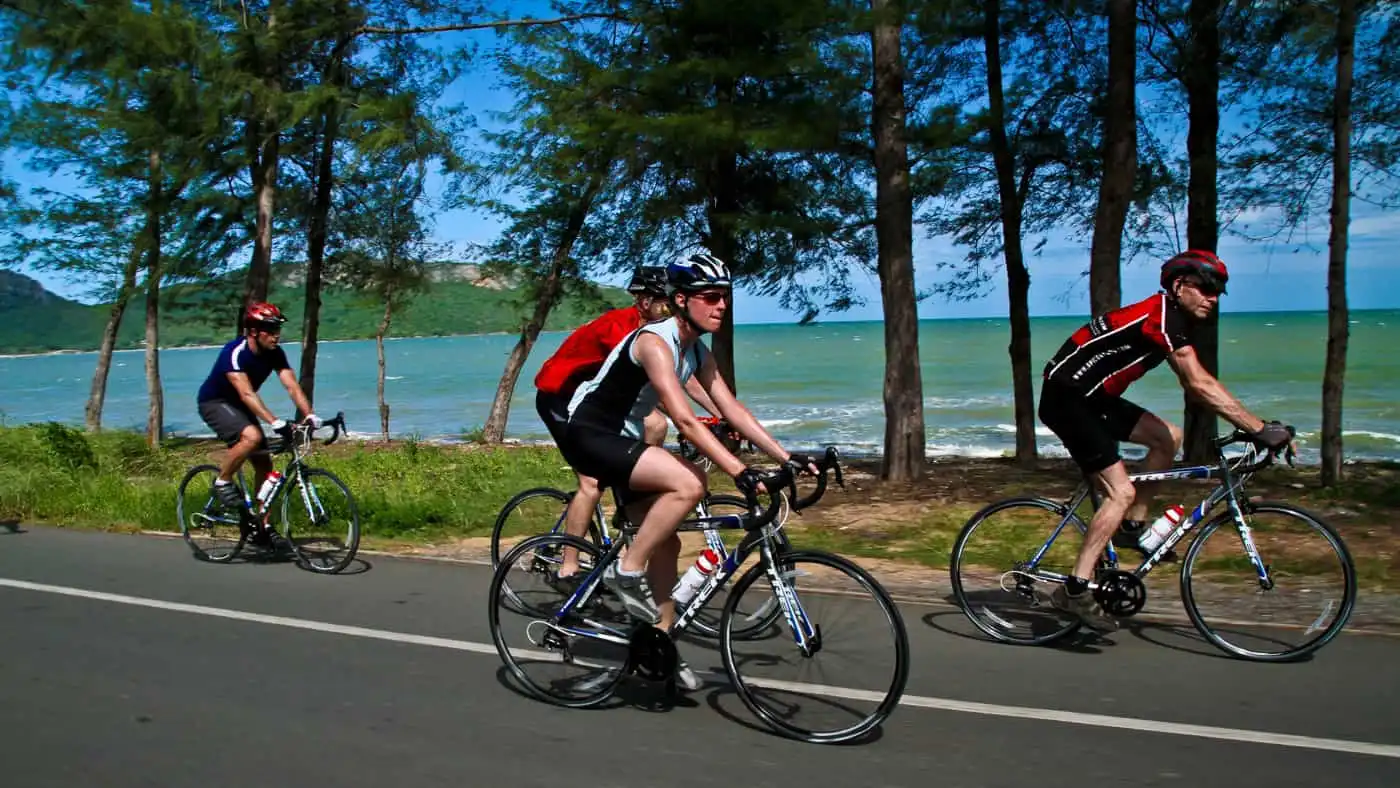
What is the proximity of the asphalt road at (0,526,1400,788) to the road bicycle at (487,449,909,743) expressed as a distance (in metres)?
0.14

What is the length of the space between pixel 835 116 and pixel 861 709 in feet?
31.1

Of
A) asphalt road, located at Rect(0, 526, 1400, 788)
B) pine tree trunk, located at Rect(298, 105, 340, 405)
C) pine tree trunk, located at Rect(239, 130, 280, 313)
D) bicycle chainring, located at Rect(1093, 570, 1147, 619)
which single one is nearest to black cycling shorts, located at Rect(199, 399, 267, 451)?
asphalt road, located at Rect(0, 526, 1400, 788)

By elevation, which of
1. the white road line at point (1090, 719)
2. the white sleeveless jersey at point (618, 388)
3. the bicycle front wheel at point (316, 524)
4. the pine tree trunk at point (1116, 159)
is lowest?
the white road line at point (1090, 719)

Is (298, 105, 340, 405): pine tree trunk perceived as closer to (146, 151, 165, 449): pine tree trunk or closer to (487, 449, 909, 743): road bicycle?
(146, 151, 165, 449): pine tree trunk

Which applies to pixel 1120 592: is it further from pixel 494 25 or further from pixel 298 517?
pixel 494 25

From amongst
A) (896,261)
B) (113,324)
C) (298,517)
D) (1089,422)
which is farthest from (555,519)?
(113,324)

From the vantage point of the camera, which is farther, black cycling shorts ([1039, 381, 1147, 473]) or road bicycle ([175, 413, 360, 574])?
road bicycle ([175, 413, 360, 574])

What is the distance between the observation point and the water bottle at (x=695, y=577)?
15.8 feet

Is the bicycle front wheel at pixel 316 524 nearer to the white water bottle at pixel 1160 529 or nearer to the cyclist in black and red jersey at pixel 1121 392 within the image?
the cyclist in black and red jersey at pixel 1121 392

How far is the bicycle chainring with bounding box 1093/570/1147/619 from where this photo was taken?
18.9 ft

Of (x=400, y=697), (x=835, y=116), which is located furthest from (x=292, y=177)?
(x=400, y=697)

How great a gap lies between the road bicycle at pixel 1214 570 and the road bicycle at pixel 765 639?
1.94 metres

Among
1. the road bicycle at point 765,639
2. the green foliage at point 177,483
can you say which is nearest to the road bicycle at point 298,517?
the green foliage at point 177,483

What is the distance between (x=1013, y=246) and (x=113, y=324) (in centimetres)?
2273
